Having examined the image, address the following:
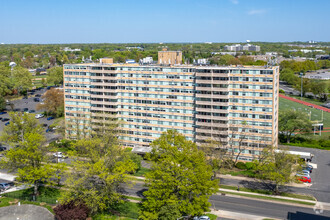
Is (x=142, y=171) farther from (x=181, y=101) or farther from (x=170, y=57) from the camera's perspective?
(x=170, y=57)

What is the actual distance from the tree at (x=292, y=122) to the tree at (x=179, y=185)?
55186 mm

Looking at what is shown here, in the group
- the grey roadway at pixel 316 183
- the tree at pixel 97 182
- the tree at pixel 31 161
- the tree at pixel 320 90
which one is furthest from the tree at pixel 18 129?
the tree at pixel 320 90

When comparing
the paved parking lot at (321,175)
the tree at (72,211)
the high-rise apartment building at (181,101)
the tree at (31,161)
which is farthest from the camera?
the high-rise apartment building at (181,101)

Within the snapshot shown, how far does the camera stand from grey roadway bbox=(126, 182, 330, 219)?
6594 centimetres

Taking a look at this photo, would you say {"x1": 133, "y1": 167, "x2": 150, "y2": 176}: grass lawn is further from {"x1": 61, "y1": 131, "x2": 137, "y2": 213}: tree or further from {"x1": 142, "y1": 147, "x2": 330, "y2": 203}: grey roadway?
{"x1": 61, "y1": 131, "x2": 137, "y2": 213}: tree

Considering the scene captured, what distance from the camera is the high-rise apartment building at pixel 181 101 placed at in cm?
8985

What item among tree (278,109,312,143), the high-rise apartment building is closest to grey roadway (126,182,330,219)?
the high-rise apartment building

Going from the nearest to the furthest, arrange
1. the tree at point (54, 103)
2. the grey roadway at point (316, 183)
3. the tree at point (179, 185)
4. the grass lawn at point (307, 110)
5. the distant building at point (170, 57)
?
the tree at point (179, 185)
the grey roadway at point (316, 183)
the distant building at point (170, 57)
the grass lawn at point (307, 110)
the tree at point (54, 103)

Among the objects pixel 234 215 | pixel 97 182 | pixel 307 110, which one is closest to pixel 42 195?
pixel 97 182

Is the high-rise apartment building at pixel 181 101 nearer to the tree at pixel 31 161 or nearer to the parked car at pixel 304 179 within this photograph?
the parked car at pixel 304 179

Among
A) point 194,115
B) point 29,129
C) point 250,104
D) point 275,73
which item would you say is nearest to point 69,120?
point 29,129

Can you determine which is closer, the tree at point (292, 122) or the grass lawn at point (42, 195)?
the grass lawn at point (42, 195)

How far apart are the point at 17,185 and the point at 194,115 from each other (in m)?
49.2

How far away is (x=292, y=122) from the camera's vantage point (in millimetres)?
108188
